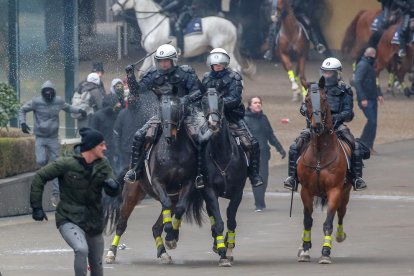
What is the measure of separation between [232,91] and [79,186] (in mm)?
4603

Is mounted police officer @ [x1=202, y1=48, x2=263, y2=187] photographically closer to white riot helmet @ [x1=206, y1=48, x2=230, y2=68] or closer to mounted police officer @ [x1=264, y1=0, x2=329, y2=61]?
white riot helmet @ [x1=206, y1=48, x2=230, y2=68]

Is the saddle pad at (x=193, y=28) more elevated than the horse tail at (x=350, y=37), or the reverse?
the saddle pad at (x=193, y=28)

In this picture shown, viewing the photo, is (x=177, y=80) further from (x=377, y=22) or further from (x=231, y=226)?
(x=377, y=22)

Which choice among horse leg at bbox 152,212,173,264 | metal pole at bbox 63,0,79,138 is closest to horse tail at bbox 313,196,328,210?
horse leg at bbox 152,212,173,264

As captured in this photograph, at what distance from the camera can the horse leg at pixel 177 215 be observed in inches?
632

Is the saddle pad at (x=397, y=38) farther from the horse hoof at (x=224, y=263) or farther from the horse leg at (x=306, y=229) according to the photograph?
the horse hoof at (x=224, y=263)

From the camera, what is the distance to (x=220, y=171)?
16625mm

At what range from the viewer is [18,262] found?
16281mm

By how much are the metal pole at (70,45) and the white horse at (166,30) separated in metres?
9.47

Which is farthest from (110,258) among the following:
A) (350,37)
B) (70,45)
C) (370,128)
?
(350,37)

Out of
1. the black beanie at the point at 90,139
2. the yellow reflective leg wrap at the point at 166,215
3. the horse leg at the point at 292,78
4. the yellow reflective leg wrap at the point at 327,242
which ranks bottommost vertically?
the horse leg at the point at 292,78

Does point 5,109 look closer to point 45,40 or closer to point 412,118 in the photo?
point 45,40

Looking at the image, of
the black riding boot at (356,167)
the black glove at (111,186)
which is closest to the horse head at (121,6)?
the black riding boot at (356,167)

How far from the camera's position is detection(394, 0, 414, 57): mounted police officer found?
34.2 m
